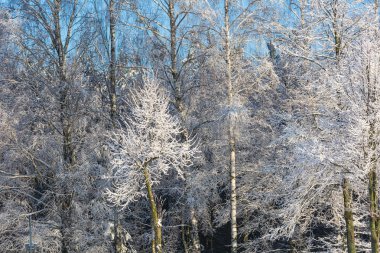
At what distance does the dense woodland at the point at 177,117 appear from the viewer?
8.84 m

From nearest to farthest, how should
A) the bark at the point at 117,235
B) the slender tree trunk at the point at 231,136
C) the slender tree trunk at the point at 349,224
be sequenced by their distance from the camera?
the slender tree trunk at the point at 349,224 < the slender tree trunk at the point at 231,136 < the bark at the point at 117,235

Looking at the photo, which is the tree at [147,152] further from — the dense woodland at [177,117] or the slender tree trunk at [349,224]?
the slender tree trunk at [349,224]

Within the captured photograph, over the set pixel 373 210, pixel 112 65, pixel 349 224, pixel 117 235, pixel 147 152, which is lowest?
pixel 117 235

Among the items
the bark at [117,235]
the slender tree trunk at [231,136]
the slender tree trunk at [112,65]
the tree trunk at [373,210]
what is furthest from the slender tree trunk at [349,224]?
the slender tree trunk at [112,65]

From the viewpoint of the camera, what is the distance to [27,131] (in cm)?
1321

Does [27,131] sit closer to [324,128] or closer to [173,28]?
[173,28]

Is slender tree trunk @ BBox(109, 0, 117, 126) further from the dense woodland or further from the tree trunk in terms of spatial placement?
the tree trunk

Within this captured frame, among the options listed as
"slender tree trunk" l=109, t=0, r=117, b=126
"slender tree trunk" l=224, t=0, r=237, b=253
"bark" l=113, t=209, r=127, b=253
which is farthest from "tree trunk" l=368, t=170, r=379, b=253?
"slender tree trunk" l=109, t=0, r=117, b=126

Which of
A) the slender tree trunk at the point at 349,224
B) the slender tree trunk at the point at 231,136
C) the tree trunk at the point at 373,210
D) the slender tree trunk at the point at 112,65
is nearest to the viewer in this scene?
the tree trunk at the point at 373,210

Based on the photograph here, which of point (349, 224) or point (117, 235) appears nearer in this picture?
point (349, 224)

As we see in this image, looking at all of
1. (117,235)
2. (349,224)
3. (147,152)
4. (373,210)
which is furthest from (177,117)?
(373,210)

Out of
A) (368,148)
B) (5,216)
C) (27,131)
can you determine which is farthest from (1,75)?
(368,148)

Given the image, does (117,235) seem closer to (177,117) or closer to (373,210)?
(177,117)

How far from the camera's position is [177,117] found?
11.8 meters
